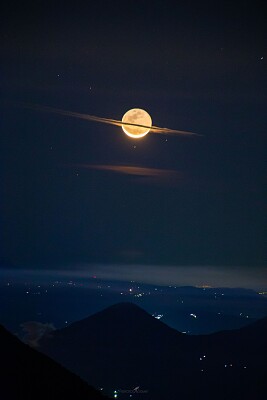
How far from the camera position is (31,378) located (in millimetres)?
86500

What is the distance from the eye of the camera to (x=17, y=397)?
7888 centimetres

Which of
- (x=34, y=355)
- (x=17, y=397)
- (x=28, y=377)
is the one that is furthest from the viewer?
(x=34, y=355)

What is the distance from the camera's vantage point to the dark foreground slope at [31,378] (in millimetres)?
82000

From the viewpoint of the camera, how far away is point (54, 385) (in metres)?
88.2

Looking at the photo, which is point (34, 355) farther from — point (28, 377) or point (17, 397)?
point (17, 397)

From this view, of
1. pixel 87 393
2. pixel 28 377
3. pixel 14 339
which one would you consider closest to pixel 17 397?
pixel 28 377

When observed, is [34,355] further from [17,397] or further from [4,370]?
[17,397]

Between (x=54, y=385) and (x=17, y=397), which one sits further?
(x=54, y=385)

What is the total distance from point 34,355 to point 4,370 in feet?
30.9

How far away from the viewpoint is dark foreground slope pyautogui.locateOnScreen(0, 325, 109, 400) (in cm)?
8200

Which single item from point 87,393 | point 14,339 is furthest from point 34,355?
point 87,393

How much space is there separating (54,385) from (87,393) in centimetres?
459

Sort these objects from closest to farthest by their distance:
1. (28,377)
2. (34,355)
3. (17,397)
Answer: (17,397)
(28,377)
(34,355)

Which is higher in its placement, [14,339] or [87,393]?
[14,339]
